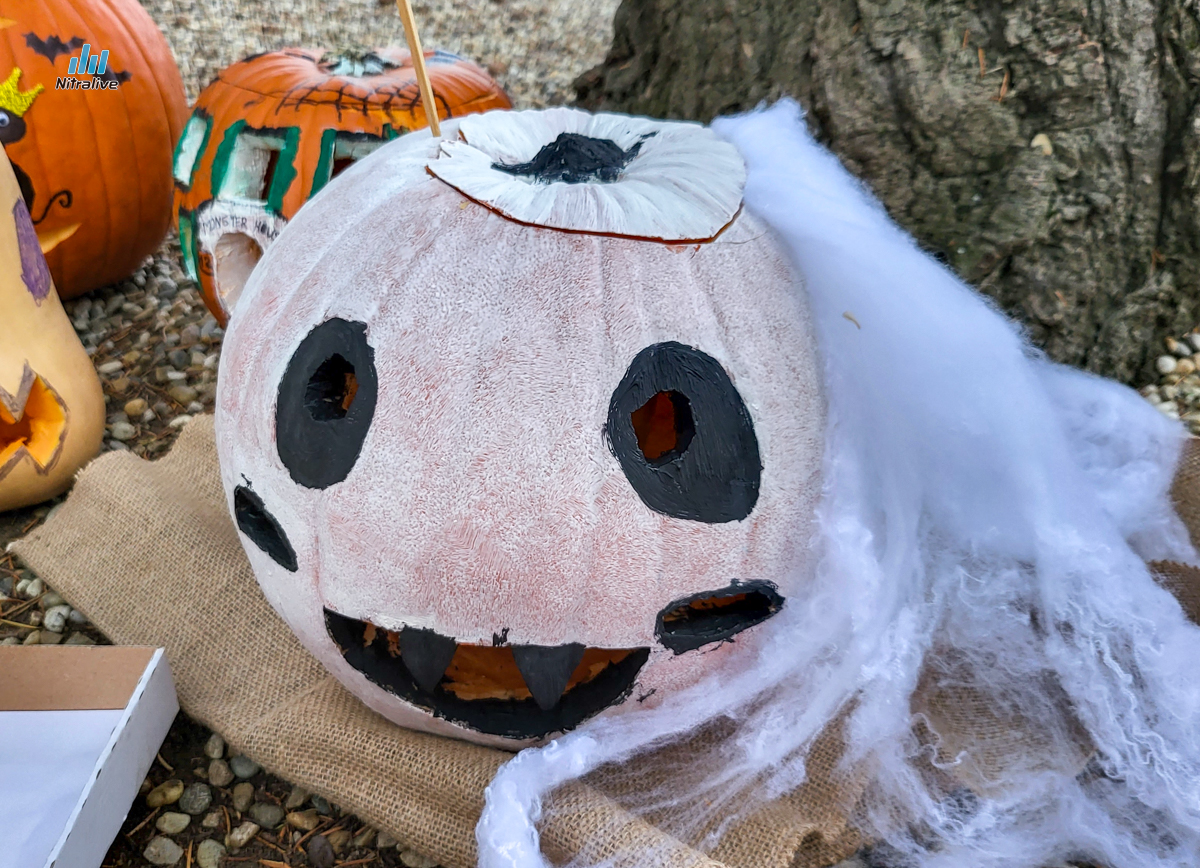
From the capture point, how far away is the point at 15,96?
257 cm

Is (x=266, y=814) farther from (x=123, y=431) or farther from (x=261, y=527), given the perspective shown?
(x=123, y=431)

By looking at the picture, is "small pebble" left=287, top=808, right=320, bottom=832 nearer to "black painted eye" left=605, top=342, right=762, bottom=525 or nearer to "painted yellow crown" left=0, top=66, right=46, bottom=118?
"black painted eye" left=605, top=342, right=762, bottom=525

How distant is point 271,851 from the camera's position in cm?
164

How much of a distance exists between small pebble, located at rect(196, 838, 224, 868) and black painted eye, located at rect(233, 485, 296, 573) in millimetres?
606

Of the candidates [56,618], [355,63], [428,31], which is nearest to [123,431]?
[56,618]

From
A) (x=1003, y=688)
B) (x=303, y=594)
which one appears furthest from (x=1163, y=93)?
(x=303, y=594)

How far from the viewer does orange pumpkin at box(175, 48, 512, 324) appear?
236 centimetres

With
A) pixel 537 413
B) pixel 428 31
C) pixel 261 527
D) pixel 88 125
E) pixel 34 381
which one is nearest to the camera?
pixel 537 413

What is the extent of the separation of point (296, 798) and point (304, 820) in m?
0.05

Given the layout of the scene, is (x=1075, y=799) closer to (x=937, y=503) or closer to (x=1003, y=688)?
(x=1003, y=688)

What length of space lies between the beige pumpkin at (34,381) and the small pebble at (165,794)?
38.2 inches

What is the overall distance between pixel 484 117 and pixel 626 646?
84 centimetres

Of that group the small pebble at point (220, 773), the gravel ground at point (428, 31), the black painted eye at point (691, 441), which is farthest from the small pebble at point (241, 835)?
the gravel ground at point (428, 31)

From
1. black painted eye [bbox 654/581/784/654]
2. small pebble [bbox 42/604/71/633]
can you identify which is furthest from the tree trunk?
small pebble [bbox 42/604/71/633]
